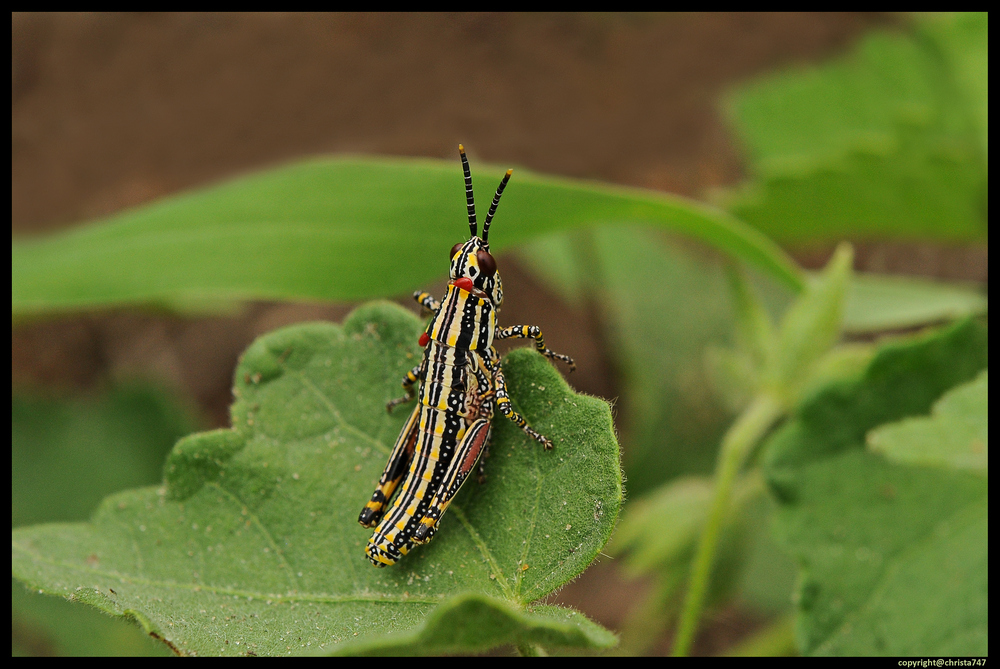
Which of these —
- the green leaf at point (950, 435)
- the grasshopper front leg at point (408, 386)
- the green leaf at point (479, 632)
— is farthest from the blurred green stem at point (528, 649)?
the green leaf at point (950, 435)

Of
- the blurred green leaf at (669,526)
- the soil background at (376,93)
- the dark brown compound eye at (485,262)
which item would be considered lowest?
the blurred green leaf at (669,526)

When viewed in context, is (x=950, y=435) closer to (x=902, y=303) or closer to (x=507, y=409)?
(x=507, y=409)

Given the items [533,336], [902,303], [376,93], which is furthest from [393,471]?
[376,93]

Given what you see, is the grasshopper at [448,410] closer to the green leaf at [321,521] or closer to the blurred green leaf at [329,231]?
the green leaf at [321,521]

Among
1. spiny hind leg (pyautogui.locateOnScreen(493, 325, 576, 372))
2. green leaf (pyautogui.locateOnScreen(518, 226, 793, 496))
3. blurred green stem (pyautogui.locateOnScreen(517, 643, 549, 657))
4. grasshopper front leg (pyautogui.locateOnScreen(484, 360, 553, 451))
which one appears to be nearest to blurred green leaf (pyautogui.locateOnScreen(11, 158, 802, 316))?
spiny hind leg (pyautogui.locateOnScreen(493, 325, 576, 372))

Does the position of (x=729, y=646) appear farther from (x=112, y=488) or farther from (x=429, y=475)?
(x=112, y=488)
